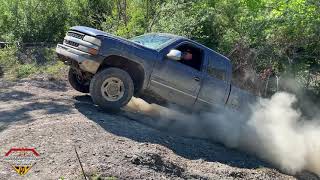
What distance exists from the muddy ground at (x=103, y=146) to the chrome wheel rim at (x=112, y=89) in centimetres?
38

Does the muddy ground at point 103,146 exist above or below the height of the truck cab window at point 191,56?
below

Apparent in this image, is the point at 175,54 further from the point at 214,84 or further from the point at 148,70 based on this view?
the point at 214,84

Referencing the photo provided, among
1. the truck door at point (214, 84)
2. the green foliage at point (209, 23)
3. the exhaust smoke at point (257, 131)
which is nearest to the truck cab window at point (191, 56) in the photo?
the truck door at point (214, 84)

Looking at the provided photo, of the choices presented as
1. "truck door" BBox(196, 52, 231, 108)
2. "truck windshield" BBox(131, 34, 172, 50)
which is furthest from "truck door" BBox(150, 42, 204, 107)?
"truck windshield" BBox(131, 34, 172, 50)

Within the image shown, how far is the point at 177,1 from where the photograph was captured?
51.2 ft

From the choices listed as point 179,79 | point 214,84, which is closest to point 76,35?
point 179,79

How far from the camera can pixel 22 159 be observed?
5172 millimetres

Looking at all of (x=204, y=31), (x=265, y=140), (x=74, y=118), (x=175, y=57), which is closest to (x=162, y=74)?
(x=175, y=57)

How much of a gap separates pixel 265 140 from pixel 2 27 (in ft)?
35.6

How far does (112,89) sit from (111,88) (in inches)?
1.2

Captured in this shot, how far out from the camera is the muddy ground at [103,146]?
5875 mm

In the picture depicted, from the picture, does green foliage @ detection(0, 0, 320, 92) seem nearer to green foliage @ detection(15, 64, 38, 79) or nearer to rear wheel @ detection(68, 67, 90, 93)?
green foliage @ detection(15, 64, 38, 79)

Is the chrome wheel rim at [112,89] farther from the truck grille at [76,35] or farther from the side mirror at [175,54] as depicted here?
the side mirror at [175,54]

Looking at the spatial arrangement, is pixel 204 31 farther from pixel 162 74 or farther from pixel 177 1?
pixel 162 74
